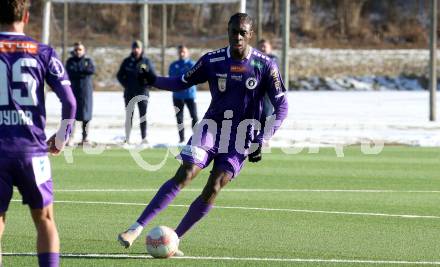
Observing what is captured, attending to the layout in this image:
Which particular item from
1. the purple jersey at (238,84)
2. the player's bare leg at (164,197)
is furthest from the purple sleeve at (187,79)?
the player's bare leg at (164,197)

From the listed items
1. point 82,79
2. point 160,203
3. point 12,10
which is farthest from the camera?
point 82,79

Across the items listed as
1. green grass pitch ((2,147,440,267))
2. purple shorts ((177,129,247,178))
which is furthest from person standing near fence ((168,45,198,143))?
purple shorts ((177,129,247,178))

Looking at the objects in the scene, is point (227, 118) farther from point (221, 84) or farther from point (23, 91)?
point (23, 91)

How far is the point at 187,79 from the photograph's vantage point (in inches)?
402

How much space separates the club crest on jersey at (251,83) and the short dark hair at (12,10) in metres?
3.10

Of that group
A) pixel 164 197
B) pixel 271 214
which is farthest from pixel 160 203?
pixel 271 214

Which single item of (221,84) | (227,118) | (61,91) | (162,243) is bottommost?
(162,243)

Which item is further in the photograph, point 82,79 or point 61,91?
point 82,79

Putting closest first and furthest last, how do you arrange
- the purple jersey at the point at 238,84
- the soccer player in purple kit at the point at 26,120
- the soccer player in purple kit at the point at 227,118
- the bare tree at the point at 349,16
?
the soccer player in purple kit at the point at 26,120, the soccer player in purple kit at the point at 227,118, the purple jersey at the point at 238,84, the bare tree at the point at 349,16

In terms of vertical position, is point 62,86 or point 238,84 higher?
point 62,86

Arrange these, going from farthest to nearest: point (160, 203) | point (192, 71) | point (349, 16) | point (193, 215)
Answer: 1. point (349, 16)
2. point (192, 71)
3. point (193, 215)
4. point (160, 203)

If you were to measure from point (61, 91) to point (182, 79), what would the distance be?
2931 millimetres

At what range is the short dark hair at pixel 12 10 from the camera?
705cm

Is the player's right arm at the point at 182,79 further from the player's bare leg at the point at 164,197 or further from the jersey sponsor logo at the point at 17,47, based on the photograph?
the jersey sponsor logo at the point at 17,47
